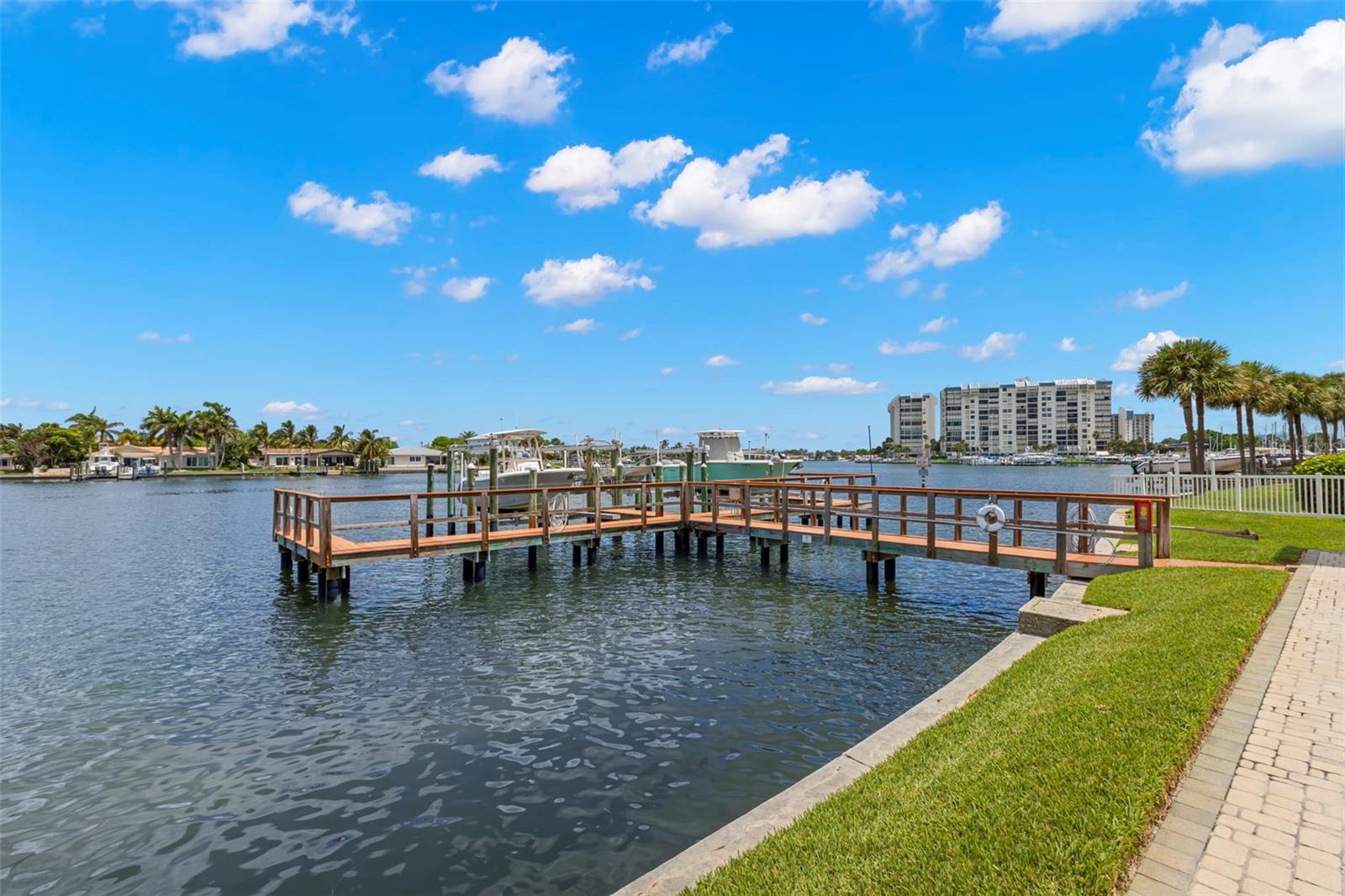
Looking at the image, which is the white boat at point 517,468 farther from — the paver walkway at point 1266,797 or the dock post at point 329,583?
the paver walkway at point 1266,797

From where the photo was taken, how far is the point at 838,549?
2470 centimetres

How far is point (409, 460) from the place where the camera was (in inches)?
5866

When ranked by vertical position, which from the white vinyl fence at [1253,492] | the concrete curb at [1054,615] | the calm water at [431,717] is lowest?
the calm water at [431,717]

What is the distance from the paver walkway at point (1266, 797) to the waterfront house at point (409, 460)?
420ft

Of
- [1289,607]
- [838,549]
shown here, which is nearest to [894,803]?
[1289,607]

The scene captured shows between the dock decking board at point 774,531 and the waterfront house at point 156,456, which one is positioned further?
the waterfront house at point 156,456

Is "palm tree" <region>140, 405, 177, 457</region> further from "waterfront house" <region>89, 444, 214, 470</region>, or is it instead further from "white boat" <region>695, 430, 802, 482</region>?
"white boat" <region>695, 430, 802, 482</region>

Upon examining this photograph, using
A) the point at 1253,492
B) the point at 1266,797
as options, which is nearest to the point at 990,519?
the point at 1266,797

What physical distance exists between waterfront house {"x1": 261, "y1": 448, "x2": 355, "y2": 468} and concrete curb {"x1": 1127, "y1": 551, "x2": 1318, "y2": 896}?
148487 millimetres

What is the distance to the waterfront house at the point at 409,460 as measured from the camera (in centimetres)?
13262

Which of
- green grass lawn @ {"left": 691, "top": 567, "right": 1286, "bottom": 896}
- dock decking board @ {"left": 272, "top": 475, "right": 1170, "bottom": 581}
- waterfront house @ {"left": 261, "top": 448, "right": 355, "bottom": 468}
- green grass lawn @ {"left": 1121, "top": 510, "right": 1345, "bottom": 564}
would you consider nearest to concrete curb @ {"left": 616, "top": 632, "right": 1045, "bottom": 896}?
green grass lawn @ {"left": 691, "top": 567, "right": 1286, "bottom": 896}

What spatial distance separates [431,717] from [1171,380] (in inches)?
1816

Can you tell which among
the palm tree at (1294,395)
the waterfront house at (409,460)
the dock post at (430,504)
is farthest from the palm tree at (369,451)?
the palm tree at (1294,395)

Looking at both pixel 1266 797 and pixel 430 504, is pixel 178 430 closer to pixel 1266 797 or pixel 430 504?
pixel 430 504
